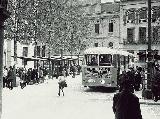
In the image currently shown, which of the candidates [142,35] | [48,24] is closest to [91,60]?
[48,24]

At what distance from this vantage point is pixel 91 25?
68.8m

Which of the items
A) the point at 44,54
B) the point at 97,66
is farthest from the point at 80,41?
the point at 97,66

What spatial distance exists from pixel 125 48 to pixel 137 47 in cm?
185

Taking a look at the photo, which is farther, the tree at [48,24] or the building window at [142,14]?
the building window at [142,14]

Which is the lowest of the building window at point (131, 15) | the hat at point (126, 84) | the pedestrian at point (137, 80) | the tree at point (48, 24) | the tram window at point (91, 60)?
the pedestrian at point (137, 80)

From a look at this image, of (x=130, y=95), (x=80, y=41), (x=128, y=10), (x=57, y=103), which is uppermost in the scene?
(x=128, y=10)

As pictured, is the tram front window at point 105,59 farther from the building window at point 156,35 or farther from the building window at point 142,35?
the building window at point 142,35

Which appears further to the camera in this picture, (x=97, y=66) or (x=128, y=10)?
(x=128, y=10)

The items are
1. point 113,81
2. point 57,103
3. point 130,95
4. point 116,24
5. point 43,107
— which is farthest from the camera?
point 116,24

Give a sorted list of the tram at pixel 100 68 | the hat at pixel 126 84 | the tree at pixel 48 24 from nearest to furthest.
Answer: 1. the hat at pixel 126 84
2. the tram at pixel 100 68
3. the tree at pixel 48 24

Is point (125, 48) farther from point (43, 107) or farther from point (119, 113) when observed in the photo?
point (119, 113)

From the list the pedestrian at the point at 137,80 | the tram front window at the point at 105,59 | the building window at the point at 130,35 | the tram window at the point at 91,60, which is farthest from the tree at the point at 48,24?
the pedestrian at the point at 137,80

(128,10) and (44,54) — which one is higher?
(128,10)

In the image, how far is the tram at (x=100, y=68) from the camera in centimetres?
2677
